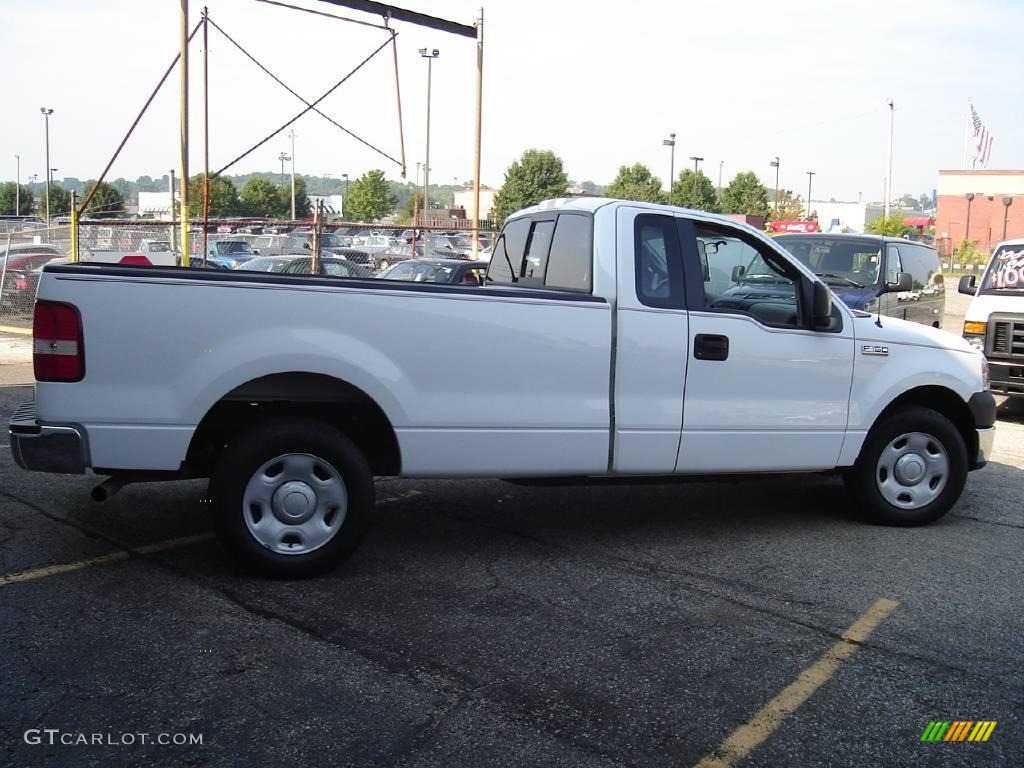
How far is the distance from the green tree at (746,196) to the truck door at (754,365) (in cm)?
7280

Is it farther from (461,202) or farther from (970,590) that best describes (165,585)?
(461,202)

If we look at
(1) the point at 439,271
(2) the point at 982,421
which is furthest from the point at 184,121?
(2) the point at 982,421

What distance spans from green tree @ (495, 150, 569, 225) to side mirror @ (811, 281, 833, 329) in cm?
6611

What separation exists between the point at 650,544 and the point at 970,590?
173 cm

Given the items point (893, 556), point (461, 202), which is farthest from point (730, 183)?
point (461, 202)

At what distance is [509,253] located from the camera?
21.7 ft

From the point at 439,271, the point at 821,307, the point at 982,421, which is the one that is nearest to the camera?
the point at 821,307

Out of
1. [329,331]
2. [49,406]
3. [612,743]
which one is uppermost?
[329,331]

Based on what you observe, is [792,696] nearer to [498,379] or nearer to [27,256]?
[498,379]

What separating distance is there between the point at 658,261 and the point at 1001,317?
6689 millimetres

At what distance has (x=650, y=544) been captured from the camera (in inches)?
233

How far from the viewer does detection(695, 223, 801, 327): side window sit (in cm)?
587

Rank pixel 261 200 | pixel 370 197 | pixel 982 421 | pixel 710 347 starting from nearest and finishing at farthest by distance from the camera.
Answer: pixel 710 347
pixel 982 421
pixel 370 197
pixel 261 200

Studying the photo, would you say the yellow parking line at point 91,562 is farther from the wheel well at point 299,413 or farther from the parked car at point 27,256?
the parked car at point 27,256
